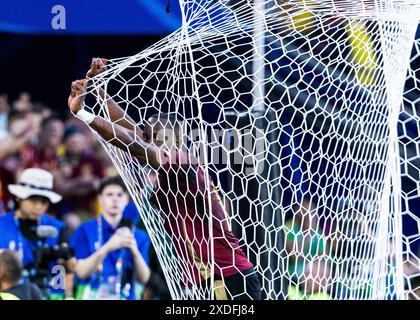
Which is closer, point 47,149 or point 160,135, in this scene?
point 160,135

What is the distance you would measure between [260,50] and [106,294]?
1.00 meters

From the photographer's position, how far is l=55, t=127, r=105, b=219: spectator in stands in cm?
254

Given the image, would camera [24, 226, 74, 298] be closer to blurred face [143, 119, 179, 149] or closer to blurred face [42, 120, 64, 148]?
blurred face [42, 120, 64, 148]

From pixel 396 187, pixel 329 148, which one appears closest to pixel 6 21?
pixel 329 148

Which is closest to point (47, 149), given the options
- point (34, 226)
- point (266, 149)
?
point (34, 226)

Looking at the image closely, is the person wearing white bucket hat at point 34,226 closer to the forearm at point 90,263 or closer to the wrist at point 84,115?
the forearm at point 90,263

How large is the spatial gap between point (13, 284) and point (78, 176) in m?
0.45

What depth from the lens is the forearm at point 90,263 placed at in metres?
2.44

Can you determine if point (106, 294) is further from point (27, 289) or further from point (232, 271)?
point (232, 271)

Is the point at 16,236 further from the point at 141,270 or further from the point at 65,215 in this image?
the point at 141,270

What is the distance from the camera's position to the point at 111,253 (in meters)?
2.47

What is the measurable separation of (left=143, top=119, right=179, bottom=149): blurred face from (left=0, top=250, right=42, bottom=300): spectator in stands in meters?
0.73

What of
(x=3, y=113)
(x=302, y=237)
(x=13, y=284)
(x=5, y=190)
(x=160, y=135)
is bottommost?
(x=13, y=284)
